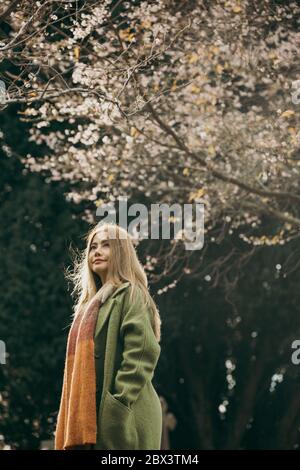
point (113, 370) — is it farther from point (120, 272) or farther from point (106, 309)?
point (120, 272)

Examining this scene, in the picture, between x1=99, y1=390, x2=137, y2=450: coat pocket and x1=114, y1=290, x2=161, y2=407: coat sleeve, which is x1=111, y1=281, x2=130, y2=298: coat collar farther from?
x1=99, y1=390, x2=137, y2=450: coat pocket

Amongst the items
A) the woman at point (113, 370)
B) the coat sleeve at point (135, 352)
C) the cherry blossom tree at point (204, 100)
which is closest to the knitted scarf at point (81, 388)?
the woman at point (113, 370)

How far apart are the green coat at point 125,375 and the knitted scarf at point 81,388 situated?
5cm

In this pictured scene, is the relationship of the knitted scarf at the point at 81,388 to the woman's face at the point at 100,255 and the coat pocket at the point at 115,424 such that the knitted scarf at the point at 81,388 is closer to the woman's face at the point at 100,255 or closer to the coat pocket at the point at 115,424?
the coat pocket at the point at 115,424

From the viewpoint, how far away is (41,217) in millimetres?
15695

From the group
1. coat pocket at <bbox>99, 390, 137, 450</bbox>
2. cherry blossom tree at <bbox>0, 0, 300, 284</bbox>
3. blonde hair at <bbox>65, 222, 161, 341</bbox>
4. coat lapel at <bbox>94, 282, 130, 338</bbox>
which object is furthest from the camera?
cherry blossom tree at <bbox>0, 0, 300, 284</bbox>

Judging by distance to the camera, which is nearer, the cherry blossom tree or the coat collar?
the coat collar

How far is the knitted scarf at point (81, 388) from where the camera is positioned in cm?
543

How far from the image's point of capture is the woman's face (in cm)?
591

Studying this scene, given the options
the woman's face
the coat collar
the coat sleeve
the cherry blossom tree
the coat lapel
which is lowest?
the coat sleeve

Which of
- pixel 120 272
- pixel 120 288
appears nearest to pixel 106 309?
pixel 120 288

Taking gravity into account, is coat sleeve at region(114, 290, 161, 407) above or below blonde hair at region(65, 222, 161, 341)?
below

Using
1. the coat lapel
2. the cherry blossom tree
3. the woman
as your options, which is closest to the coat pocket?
the woman

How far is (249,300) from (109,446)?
1093 centimetres
